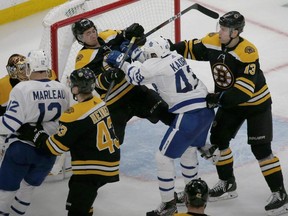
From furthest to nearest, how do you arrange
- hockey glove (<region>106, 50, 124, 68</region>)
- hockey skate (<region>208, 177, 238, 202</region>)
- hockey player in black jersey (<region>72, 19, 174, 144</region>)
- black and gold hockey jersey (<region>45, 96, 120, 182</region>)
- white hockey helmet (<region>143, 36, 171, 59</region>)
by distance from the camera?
hockey skate (<region>208, 177, 238, 202</region>), hockey player in black jersey (<region>72, 19, 174, 144</region>), hockey glove (<region>106, 50, 124, 68</region>), white hockey helmet (<region>143, 36, 171, 59</region>), black and gold hockey jersey (<region>45, 96, 120, 182</region>)

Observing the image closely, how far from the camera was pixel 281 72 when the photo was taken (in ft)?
24.7

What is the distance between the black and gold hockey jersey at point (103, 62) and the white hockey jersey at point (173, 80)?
269 mm

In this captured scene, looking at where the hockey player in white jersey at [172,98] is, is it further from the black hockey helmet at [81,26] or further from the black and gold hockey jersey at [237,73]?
the black hockey helmet at [81,26]

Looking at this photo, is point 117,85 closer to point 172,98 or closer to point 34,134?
point 172,98

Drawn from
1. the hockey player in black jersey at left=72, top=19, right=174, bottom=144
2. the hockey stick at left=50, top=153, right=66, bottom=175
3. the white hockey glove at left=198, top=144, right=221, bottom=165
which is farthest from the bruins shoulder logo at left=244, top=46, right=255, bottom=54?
the hockey stick at left=50, top=153, right=66, bottom=175

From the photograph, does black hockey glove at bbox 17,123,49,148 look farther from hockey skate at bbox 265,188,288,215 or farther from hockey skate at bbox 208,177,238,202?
hockey skate at bbox 265,188,288,215

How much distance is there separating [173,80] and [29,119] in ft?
2.81

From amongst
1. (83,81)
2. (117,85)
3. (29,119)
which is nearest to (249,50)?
(117,85)

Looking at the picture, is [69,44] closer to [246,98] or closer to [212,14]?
[212,14]

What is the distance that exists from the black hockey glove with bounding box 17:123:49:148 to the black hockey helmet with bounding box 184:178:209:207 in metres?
1.11

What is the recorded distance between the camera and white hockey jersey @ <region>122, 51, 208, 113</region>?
203 inches

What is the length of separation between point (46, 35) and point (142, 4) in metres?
1.81

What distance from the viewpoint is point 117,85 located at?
564cm

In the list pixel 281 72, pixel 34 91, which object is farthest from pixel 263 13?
pixel 34 91
